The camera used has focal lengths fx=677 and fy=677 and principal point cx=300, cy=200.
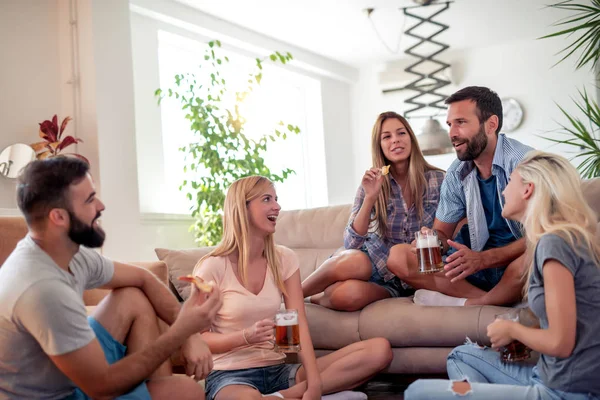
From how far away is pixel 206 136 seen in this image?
5.43m

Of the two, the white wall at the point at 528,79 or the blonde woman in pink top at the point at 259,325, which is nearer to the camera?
the blonde woman in pink top at the point at 259,325

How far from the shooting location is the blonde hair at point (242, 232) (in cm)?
269

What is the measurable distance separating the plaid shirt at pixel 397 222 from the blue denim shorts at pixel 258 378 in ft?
2.85

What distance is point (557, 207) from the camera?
1.90m

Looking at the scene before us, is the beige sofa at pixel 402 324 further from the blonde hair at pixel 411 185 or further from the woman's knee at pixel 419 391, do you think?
the woman's knee at pixel 419 391

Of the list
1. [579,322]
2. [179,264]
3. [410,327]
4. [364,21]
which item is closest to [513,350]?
[579,322]

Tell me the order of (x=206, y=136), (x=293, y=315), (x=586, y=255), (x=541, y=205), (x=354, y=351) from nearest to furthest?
1. (x=586, y=255)
2. (x=541, y=205)
3. (x=293, y=315)
4. (x=354, y=351)
5. (x=206, y=136)

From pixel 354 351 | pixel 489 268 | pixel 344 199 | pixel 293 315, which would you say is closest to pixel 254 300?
pixel 293 315

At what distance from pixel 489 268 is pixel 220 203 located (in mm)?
2974

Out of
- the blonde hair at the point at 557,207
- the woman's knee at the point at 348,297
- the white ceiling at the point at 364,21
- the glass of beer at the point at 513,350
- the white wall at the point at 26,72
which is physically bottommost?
the glass of beer at the point at 513,350

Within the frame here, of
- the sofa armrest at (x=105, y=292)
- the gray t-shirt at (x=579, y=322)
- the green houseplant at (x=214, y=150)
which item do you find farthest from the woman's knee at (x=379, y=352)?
the green houseplant at (x=214, y=150)

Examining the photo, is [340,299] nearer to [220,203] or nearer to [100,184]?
[100,184]

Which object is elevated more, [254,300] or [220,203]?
[220,203]

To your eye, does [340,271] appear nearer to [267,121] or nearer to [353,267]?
[353,267]
